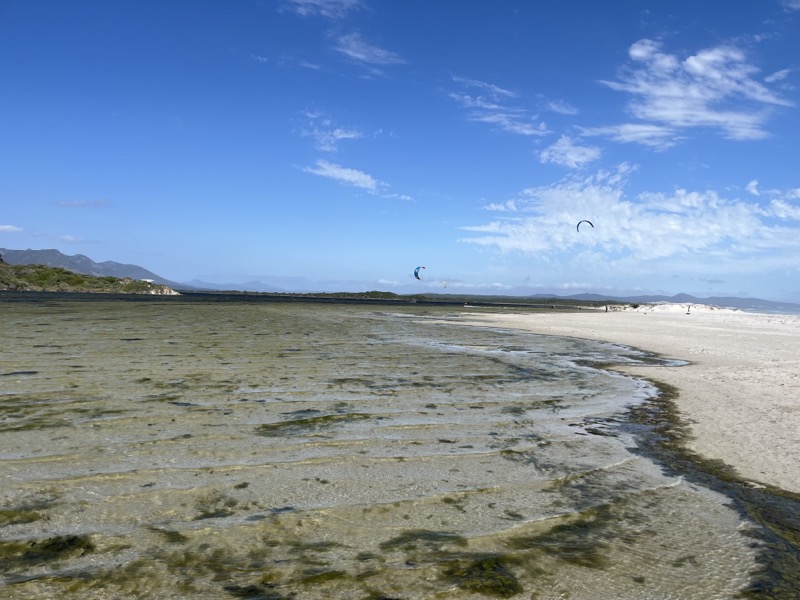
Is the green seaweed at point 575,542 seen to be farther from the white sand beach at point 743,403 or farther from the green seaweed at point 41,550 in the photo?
the green seaweed at point 41,550

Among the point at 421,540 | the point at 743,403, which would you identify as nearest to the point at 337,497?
the point at 421,540

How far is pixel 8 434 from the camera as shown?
26.9 ft

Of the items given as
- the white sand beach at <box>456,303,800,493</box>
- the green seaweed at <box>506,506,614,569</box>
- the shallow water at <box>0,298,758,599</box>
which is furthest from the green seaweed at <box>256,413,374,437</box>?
the white sand beach at <box>456,303,800,493</box>

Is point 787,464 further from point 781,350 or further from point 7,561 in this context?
point 781,350

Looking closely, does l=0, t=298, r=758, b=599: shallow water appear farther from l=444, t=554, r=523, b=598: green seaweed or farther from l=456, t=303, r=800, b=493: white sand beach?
l=456, t=303, r=800, b=493: white sand beach

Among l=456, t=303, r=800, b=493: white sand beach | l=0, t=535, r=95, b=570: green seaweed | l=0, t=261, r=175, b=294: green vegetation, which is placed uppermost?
l=0, t=261, r=175, b=294: green vegetation

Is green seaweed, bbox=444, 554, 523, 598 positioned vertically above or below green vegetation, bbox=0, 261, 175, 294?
below

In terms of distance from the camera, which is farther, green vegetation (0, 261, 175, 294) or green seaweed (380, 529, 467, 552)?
green vegetation (0, 261, 175, 294)

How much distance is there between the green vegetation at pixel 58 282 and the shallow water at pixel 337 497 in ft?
362

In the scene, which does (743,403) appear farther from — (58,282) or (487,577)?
(58,282)

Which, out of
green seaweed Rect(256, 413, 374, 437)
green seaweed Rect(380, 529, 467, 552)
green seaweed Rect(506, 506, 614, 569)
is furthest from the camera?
green seaweed Rect(256, 413, 374, 437)

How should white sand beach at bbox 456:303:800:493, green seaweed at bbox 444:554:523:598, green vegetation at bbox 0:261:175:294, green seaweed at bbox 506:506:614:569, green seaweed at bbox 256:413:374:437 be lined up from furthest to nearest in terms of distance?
green vegetation at bbox 0:261:175:294 → green seaweed at bbox 256:413:374:437 → white sand beach at bbox 456:303:800:493 → green seaweed at bbox 506:506:614:569 → green seaweed at bbox 444:554:523:598

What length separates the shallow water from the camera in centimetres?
451

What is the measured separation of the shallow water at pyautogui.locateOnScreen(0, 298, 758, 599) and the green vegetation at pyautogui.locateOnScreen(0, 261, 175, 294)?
362 feet
